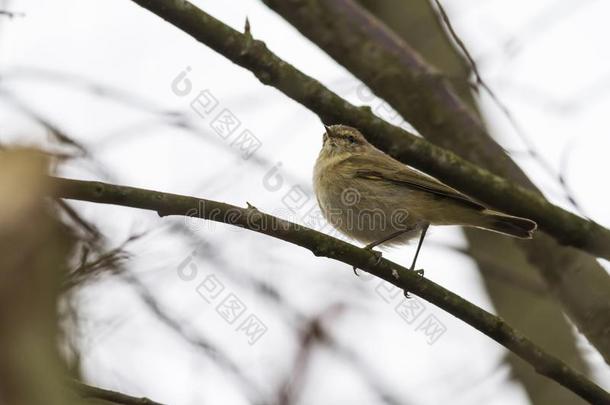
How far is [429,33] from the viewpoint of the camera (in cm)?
686

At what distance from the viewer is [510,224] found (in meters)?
4.99

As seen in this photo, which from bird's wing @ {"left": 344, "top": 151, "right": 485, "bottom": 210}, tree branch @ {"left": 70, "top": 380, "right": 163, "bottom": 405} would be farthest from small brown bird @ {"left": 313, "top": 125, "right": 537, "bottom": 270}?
tree branch @ {"left": 70, "top": 380, "right": 163, "bottom": 405}

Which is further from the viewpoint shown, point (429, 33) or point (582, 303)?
point (429, 33)

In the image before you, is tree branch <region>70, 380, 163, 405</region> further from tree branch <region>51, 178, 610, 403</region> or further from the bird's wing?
the bird's wing

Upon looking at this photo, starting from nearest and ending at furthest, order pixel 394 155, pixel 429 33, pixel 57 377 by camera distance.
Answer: pixel 57 377 → pixel 394 155 → pixel 429 33

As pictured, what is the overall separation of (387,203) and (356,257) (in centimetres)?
204

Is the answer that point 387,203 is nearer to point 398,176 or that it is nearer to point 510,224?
point 398,176

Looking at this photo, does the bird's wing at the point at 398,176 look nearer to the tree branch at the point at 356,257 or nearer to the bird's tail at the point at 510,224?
the bird's tail at the point at 510,224

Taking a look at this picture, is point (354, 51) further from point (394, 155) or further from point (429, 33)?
point (429, 33)

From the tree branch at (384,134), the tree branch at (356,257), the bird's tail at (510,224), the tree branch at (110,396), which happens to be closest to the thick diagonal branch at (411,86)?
the bird's tail at (510,224)

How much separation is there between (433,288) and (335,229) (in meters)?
2.14

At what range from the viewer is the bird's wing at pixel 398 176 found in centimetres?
541


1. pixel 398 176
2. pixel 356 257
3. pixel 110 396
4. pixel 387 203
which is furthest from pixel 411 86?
pixel 110 396

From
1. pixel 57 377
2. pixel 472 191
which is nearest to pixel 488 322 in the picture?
pixel 472 191
